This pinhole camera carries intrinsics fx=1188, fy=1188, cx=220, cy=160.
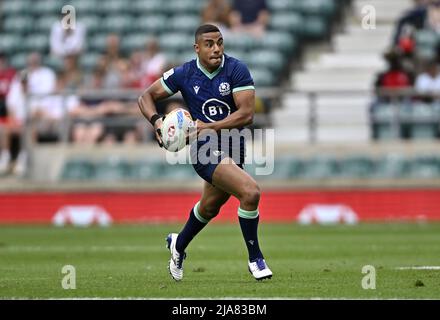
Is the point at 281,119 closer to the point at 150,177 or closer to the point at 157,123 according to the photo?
the point at 150,177

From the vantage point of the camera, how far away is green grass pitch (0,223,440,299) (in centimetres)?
987

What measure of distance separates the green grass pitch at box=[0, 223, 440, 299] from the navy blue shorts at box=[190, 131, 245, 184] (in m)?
1.04

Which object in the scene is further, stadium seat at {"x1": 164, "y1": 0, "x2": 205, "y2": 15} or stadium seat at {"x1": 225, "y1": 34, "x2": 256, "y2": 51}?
stadium seat at {"x1": 164, "y1": 0, "x2": 205, "y2": 15}

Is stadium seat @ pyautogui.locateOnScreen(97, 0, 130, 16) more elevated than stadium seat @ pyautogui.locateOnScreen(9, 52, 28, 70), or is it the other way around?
stadium seat @ pyautogui.locateOnScreen(97, 0, 130, 16)

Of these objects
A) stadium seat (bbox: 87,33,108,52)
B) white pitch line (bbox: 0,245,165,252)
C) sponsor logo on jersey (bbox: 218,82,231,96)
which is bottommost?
white pitch line (bbox: 0,245,165,252)

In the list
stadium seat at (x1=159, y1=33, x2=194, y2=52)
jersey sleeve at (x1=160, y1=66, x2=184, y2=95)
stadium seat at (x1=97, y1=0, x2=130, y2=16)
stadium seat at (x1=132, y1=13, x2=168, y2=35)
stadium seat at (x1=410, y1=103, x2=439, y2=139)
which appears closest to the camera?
jersey sleeve at (x1=160, y1=66, x2=184, y2=95)

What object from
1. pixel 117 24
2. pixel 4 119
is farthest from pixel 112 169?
pixel 117 24

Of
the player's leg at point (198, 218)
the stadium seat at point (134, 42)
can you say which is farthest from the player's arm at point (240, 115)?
the stadium seat at point (134, 42)

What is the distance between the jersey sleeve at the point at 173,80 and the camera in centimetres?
1108

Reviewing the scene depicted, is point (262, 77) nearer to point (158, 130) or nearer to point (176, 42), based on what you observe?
point (176, 42)

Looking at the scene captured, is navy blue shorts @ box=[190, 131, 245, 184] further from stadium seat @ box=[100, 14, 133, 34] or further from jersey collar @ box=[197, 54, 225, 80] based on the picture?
stadium seat @ box=[100, 14, 133, 34]

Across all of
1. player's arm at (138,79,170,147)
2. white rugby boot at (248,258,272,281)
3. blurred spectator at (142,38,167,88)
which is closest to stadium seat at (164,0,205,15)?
blurred spectator at (142,38,167,88)

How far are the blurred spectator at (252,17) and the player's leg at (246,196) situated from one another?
1324cm
